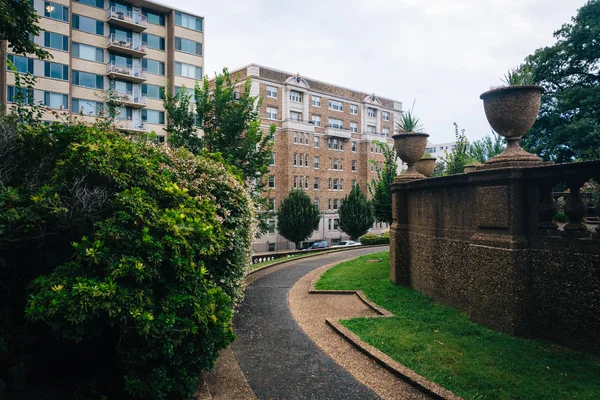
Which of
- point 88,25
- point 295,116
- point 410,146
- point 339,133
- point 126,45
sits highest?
point 88,25

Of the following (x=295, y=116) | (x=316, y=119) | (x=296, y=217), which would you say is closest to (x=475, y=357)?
(x=296, y=217)

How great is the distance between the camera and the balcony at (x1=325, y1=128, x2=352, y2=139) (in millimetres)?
58156

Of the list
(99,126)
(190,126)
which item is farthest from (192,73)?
(99,126)

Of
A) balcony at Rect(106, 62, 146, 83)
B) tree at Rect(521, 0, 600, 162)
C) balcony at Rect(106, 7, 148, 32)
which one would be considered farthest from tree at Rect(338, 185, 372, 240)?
balcony at Rect(106, 7, 148, 32)

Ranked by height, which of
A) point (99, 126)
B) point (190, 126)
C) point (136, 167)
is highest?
point (190, 126)

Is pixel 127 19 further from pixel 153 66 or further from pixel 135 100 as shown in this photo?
pixel 135 100

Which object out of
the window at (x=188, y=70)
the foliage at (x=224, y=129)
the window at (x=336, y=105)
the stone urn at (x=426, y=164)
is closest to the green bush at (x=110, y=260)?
the stone urn at (x=426, y=164)

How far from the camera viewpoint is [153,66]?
39250 millimetres

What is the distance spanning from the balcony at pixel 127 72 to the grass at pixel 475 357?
34737mm

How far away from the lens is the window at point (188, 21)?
39.9m

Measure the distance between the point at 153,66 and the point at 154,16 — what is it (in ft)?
16.2

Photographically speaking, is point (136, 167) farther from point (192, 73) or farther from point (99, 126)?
point (192, 73)

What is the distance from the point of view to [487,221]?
26.0ft

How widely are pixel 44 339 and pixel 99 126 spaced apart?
4225 millimetres
